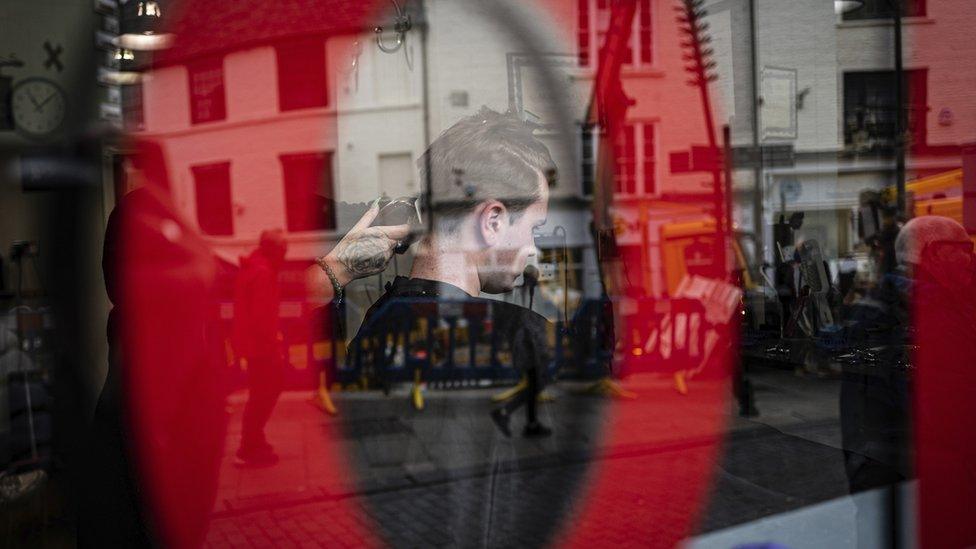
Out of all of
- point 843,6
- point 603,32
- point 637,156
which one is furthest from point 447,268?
point 843,6

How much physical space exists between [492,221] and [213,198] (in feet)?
1.41

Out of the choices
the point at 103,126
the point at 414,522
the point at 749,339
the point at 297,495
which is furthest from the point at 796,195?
the point at 103,126

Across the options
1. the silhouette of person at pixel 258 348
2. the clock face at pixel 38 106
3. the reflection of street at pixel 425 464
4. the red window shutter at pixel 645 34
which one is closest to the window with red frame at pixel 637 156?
the red window shutter at pixel 645 34

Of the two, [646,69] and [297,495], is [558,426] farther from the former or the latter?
[646,69]

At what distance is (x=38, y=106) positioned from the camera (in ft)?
3.65

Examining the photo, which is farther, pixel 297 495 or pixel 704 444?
pixel 704 444

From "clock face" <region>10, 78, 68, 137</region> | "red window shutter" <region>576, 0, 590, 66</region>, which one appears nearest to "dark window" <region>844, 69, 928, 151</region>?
"red window shutter" <region>576, 0, 590, 66</region>

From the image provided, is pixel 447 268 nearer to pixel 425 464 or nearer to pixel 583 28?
pixel 425 464

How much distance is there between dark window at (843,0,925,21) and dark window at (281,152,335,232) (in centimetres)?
94

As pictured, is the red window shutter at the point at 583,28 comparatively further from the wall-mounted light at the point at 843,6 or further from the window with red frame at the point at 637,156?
the wall-mounted light at the point at 843,6

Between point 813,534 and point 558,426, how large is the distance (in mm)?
698

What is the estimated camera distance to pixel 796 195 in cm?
129

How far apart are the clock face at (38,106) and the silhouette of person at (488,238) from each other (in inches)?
22.5

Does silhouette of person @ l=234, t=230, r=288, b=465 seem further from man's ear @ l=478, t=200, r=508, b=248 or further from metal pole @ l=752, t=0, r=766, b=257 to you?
metal pole @ l=752, t=0, r=766, b=257
